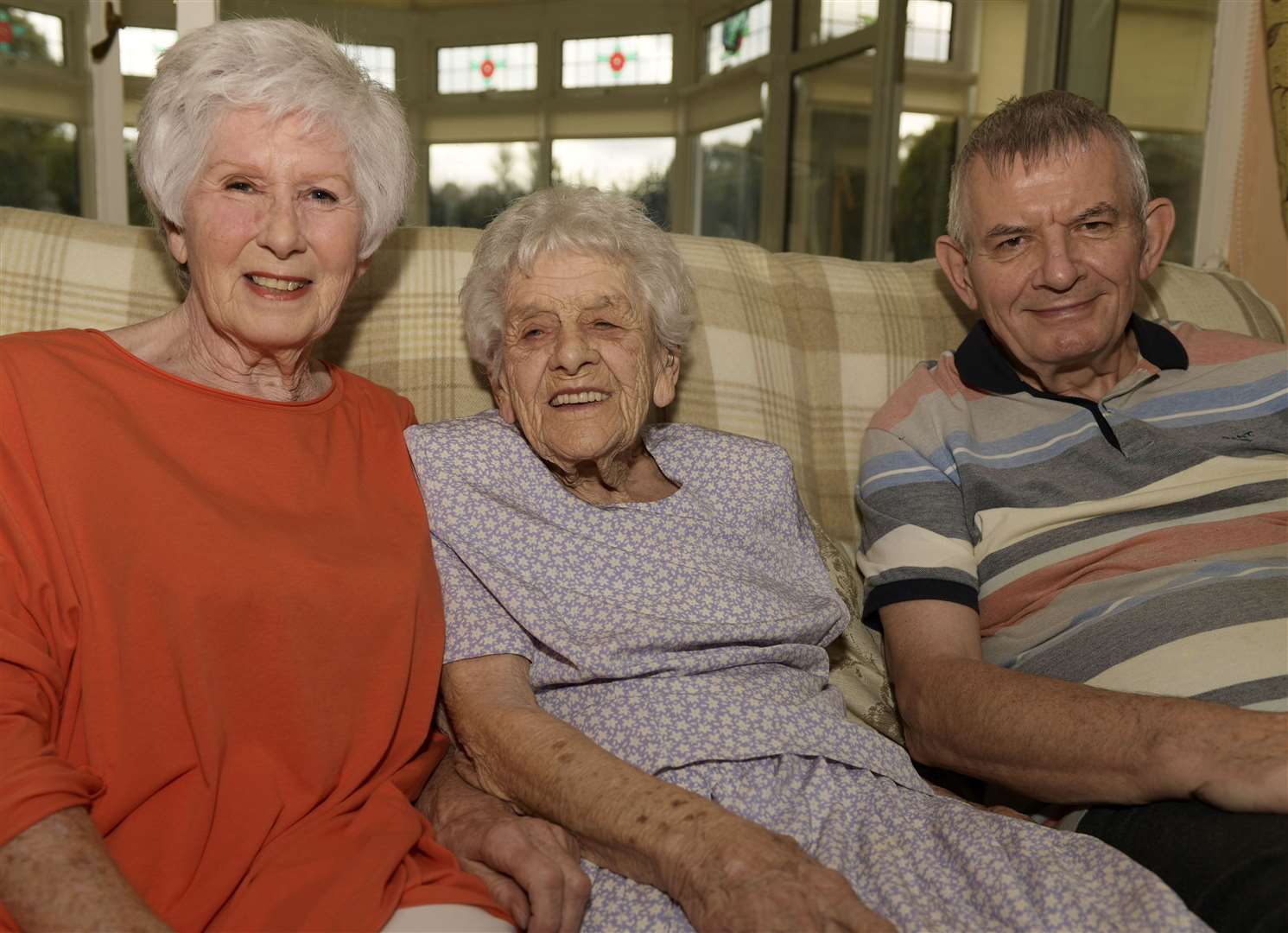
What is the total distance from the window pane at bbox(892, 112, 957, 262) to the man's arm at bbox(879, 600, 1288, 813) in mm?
4751

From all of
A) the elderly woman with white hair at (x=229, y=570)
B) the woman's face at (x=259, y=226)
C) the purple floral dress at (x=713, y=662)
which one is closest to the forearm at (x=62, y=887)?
the elderly woman with white hair at (x=229, y=570)

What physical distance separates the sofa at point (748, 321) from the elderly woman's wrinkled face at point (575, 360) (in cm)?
27

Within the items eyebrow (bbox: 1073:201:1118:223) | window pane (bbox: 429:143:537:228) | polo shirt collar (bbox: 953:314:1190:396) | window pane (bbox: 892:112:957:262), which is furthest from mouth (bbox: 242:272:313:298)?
window pane (bbox: 429:143:537:228)

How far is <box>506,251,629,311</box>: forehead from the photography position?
157cm

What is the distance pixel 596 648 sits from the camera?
141 centimetres

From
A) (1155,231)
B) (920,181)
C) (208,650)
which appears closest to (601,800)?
(208,650)

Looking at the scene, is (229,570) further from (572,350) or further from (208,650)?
(572,350)

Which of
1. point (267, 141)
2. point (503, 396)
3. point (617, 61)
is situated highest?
point (617, 61)

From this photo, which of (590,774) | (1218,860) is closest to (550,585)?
(590,774)

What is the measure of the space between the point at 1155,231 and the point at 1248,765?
1.02 metres

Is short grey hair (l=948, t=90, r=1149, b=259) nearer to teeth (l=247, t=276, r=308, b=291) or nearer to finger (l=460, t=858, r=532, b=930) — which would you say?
teeth (l=247, t=276, r=308, b=291)

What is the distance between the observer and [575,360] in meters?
1.53

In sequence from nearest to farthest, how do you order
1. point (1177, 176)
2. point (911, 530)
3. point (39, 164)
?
1. point (911, 530)
2. point (1177, 176)
3. point (39, 164)

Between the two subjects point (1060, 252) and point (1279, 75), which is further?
point (1279, 75)
